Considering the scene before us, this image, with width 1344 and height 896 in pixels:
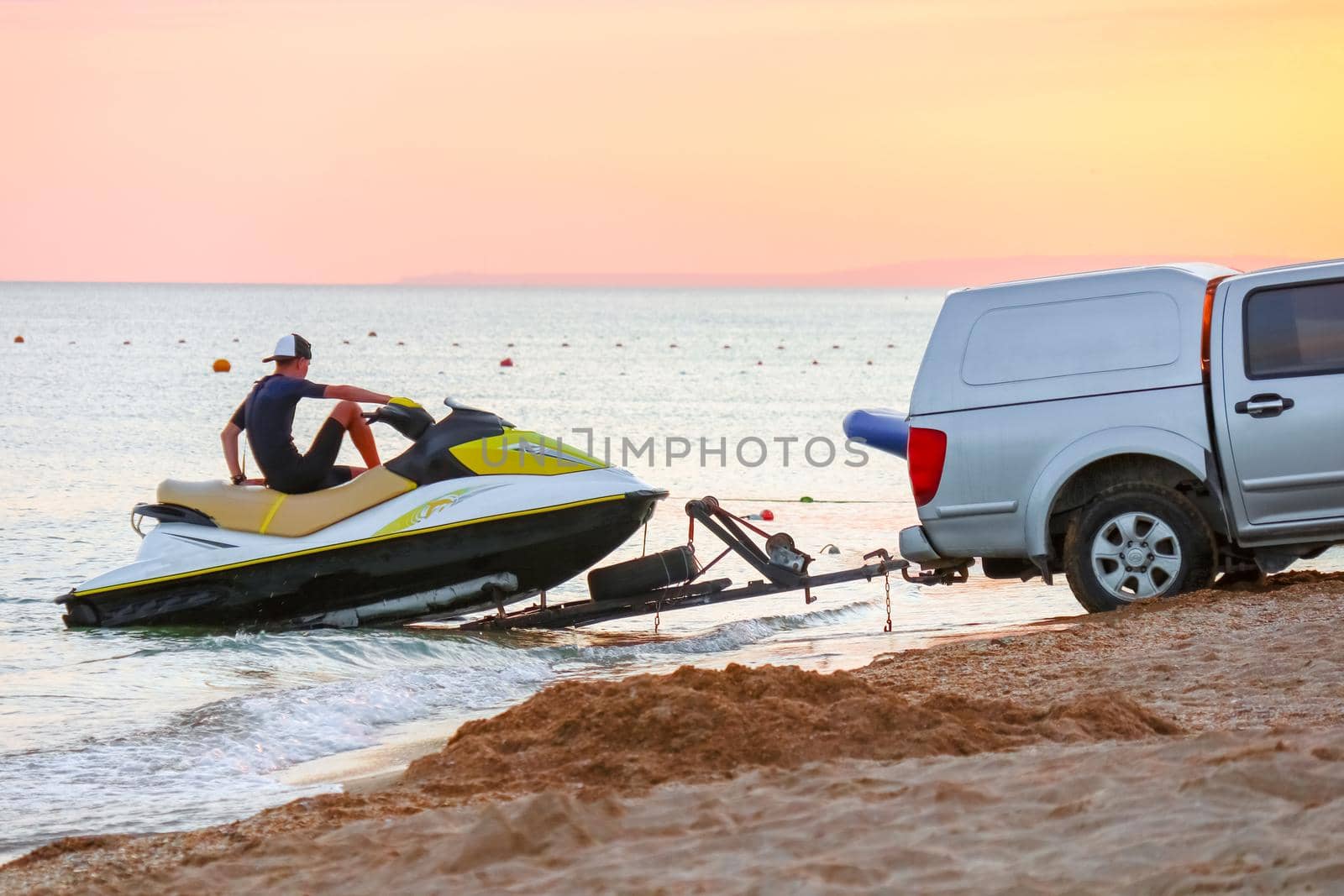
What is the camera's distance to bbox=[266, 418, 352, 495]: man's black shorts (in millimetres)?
10367

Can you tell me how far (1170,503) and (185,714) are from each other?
556 cm

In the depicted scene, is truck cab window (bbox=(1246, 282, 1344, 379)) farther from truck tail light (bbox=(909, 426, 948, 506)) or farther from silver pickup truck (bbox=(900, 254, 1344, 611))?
truck tail light (bbox=(909, 426, 948, 506))

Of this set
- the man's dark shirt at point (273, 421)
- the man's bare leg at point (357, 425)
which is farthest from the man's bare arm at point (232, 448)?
the man's bare leg at point (357, 425)

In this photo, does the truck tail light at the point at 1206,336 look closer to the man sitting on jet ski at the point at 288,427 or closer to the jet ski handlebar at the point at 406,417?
the jet ski handlebar at the point at 406,417

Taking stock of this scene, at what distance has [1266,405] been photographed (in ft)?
28.1

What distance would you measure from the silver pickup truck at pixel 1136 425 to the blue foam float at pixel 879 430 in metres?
1.14

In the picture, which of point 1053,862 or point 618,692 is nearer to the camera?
point 1053,862

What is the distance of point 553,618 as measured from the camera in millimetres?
10398

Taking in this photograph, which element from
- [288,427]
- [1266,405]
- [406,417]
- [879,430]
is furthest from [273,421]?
[1266,405]

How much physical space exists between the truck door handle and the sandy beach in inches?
65.5

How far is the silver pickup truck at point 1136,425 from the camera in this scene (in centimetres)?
859

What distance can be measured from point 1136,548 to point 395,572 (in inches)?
186

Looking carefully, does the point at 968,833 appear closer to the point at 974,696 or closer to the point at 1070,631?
the point at 974,696

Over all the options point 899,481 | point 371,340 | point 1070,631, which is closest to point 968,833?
point 1070,631
